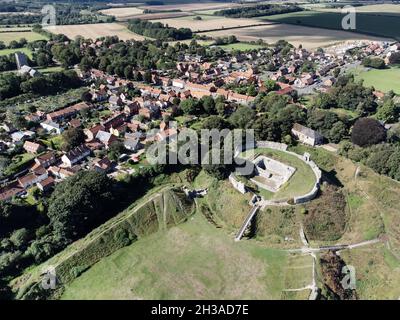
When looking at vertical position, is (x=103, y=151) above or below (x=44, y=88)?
below

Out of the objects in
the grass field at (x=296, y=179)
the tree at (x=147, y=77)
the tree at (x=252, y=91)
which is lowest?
the grass field at (x=296, y=179)

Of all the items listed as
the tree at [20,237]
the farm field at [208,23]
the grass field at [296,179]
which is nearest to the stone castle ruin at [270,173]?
the grass field at [296,179]

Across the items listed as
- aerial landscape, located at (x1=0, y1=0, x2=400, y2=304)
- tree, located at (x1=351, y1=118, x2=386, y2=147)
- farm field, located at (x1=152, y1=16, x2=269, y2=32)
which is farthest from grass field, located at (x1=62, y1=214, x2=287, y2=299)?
farm field, located at (x1=152, y1=16, x2=269, y2=32)

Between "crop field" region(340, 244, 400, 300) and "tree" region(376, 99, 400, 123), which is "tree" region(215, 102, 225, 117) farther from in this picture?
"crop field" region(340, 244, 400, 300)

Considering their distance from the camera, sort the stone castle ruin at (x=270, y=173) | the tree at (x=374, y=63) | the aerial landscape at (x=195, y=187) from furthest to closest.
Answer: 1. the tree at (x=374, y=63)
2. the stone castle ruin at (x=270, y=173)
3. the aerial landscape at (x=195, y=187)

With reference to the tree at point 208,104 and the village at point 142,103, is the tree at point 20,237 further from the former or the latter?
the tree at point 208,104

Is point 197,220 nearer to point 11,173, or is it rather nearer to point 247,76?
point 11,173

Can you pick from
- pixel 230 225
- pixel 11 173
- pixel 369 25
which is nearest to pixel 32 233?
pixel 11 173
